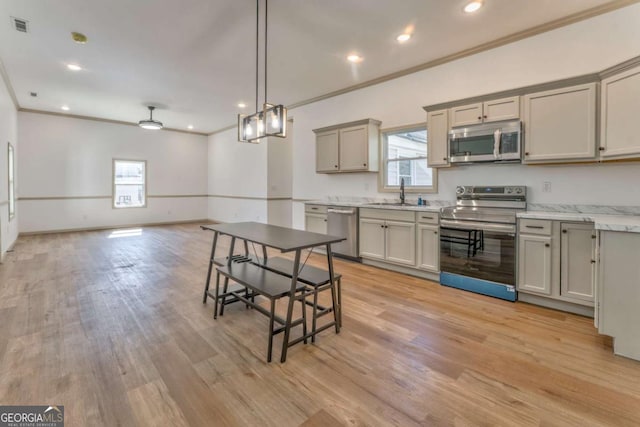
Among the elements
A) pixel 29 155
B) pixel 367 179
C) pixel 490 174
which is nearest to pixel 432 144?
pixel 490 174

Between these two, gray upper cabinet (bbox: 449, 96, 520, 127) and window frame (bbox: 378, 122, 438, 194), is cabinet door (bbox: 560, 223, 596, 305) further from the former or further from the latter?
window frame (bbox: 378, 122, 438, 194)

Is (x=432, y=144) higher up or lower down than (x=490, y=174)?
higher up

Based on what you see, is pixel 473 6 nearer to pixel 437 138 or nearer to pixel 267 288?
pixel 437 138

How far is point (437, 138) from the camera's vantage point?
3850 millimetres

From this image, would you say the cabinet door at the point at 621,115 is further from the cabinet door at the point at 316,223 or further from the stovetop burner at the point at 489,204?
the cabinet door at the point at 316,223

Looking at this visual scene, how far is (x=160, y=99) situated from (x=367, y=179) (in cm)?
Result: 450

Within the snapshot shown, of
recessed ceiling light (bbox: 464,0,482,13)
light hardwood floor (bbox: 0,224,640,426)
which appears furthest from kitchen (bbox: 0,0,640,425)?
recessed ceiling light (bbox: 464,0,482,13)

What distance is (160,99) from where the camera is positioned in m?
6.14

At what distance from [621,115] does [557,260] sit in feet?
4.39

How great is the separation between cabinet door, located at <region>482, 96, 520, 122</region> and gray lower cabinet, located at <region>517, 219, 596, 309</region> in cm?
115

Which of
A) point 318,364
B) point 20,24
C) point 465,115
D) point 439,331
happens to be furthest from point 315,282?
point 20,24

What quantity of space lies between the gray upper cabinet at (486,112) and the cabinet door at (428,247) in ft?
4.30

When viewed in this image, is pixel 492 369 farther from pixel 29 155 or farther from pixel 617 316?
pixel 29 155

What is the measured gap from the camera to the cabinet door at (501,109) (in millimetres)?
3221
